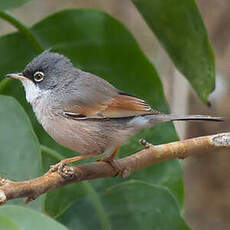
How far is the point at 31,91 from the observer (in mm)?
2418

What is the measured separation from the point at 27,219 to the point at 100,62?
42.0 inches

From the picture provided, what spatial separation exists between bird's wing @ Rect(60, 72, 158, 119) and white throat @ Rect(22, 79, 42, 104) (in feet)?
0.51

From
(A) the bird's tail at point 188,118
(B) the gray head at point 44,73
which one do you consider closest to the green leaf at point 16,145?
(B) the gray head at point 44,73

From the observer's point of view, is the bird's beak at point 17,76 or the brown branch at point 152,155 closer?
the brown branch at point 152,155

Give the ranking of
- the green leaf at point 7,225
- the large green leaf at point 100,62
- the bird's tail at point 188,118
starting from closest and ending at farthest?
the green leaf at point 7,225 → the bird's tail at point 188,118 → the large green leaf at point 100,62

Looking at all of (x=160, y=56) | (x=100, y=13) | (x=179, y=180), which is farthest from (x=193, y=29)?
(x=160, y=56)

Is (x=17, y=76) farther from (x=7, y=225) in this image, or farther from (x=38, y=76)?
(x=7, y=225)

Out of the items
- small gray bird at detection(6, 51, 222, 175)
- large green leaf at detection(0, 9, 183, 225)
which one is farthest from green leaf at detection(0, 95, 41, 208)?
large green leaf at detection(0, 9, 183, 225)

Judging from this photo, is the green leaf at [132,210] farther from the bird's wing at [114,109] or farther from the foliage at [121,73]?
the bird's wing at [114,109]

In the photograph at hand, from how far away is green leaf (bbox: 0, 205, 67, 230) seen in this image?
1640 millimetres

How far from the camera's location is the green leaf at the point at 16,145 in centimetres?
205

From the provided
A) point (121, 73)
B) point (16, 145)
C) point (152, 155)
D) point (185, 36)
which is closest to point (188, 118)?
point (152, 155)

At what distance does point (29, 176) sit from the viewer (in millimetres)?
2033

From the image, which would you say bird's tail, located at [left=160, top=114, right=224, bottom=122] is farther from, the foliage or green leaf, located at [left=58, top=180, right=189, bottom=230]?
green leaf, located at [left=58, top=180, right=189, bottom=230]
